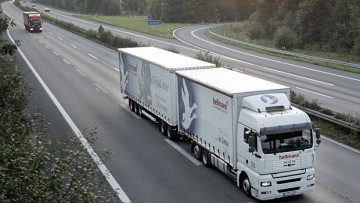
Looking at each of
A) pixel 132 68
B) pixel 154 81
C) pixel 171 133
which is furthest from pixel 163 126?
pixel 132 68

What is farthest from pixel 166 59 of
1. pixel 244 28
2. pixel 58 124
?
pixel 244 28

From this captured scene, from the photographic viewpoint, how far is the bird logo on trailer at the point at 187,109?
1928cm

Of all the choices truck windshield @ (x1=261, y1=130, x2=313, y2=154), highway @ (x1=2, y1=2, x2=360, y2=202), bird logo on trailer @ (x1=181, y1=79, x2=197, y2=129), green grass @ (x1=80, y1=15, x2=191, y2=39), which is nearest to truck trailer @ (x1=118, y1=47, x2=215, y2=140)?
highway @ (x1=2, y1=2, x2=360, y2=202)

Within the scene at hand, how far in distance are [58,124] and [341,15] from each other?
47174 mm

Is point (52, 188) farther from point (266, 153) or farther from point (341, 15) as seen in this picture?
point (341, 15)

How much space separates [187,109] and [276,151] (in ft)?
19.2

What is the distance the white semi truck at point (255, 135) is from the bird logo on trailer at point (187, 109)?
231mm

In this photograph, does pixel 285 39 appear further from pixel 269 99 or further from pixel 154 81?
pixel 269 99

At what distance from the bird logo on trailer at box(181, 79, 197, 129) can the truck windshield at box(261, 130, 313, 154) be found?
473 cm

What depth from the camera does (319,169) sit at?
715 inches

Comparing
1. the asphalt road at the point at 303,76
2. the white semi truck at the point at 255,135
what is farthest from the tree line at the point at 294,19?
the white semi truck at the point at 255,135

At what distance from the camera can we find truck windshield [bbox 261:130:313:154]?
14.8m

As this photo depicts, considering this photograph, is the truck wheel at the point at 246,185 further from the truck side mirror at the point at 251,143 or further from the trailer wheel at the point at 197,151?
the trailer wheel at the point at 197,151

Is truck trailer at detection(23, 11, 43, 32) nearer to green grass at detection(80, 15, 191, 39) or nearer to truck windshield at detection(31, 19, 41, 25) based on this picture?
truck windshield at detection(31, 19, 41, 25)
